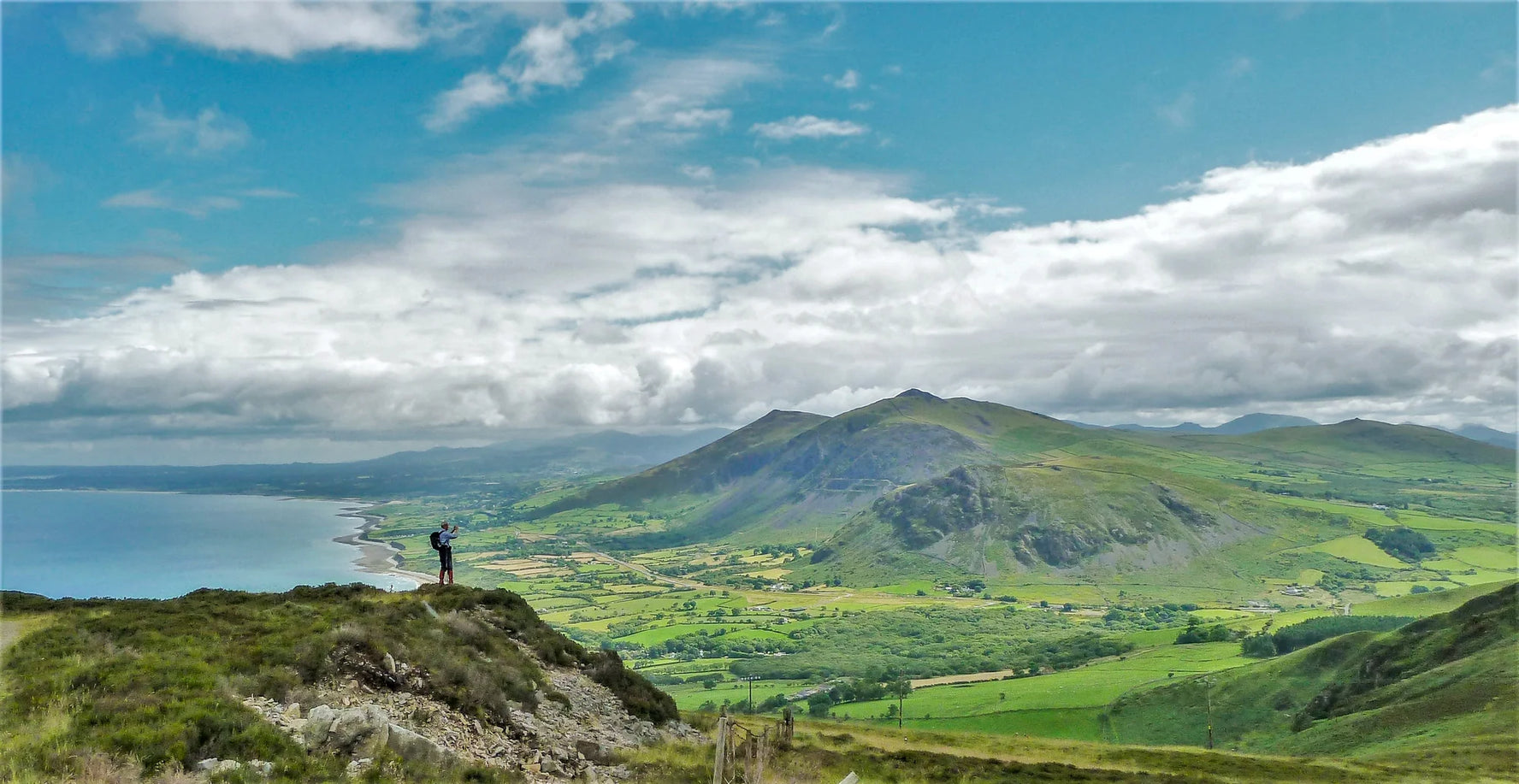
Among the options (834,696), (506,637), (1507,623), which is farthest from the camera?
(834,696)

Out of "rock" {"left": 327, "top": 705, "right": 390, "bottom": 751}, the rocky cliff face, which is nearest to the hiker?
the rocky cliff face

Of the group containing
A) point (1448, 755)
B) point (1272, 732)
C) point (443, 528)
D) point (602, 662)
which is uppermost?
point (443, 528)

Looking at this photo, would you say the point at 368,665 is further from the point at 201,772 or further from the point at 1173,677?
the point at 1173,677

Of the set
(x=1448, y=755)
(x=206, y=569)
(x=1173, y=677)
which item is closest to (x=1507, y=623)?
(x=1448, y=755)

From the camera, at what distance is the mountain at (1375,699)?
55.9m

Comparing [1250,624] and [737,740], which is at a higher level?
[737,740]

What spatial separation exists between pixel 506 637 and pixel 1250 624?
206607 mm

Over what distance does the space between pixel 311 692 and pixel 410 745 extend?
397 centimetres

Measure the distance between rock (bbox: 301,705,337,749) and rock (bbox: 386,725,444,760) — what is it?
1380mm

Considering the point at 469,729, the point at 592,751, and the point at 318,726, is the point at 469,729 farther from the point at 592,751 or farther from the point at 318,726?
the point at 318,726

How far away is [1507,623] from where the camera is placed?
7344 cm

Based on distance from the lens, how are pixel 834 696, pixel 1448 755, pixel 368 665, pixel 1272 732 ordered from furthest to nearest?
pixel 834 696 → pixel 1272 732 → pixel 1448 755 → pixel 368 665

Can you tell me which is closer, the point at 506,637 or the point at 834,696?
the point at 506,637

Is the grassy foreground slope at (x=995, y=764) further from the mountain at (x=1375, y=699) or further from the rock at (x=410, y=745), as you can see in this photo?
the mountain at (x=1375, y=699)
